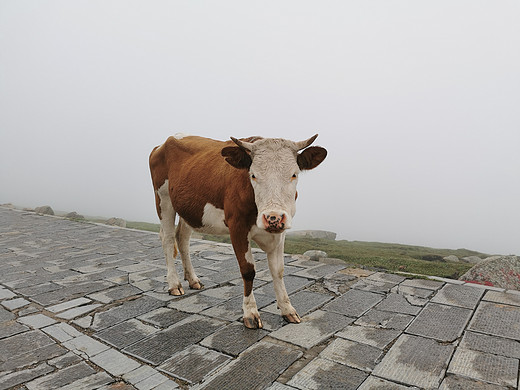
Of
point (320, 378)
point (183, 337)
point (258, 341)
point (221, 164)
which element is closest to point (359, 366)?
point (320, 378)

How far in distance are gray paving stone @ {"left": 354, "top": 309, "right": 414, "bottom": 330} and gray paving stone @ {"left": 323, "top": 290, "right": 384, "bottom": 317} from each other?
0.10 meters

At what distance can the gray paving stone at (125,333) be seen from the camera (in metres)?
3.00

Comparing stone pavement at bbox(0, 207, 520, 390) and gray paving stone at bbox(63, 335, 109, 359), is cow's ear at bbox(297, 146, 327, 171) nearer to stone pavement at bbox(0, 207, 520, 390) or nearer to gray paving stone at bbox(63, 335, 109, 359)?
stone pavement at bbox(0, 207, 520, 390)

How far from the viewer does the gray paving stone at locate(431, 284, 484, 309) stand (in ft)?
11.9

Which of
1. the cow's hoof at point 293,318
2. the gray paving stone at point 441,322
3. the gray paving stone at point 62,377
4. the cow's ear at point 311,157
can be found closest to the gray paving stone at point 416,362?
the gray paving stone at point 441,322

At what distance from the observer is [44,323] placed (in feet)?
11.0

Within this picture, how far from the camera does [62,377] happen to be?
2.47 meters

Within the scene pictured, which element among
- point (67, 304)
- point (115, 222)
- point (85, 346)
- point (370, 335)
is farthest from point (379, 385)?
point (115, 222)

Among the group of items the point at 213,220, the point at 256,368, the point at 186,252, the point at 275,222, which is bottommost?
the point at 256,368

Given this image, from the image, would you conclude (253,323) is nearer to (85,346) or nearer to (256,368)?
(256,368)

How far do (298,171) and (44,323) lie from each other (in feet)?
9.30

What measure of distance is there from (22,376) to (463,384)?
9.96 feet

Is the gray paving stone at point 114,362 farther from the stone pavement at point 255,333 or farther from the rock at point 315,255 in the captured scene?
the rock at point 315,255

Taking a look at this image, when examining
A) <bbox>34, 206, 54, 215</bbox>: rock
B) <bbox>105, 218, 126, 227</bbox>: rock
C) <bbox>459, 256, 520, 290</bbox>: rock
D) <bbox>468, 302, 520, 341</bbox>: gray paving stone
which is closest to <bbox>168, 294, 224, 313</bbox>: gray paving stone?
<bbox>468, 302, 520, 341</bbox>: gray paving stone
